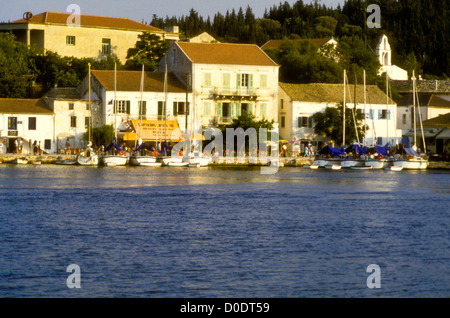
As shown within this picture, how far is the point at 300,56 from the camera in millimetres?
94250

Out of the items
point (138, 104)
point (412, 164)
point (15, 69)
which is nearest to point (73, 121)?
point (138, 104)

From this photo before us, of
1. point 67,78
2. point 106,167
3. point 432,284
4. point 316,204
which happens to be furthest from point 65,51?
point 432,284

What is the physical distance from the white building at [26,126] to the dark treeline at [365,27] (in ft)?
211

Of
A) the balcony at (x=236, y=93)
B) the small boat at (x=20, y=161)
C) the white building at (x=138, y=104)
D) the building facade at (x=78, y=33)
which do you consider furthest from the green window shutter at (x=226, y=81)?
the building facade at (x=78, y=33)

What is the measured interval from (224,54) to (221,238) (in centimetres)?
4980

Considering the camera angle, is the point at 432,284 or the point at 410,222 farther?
the point at 410,222

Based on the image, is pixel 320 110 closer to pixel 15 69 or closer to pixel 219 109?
pixel 219 109

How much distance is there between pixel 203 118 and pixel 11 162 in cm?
1614

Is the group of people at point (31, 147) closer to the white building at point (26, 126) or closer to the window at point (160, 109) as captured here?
the white building at point (26, 126)

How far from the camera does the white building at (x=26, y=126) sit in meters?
73.8

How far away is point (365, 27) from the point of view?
14825 centimetres

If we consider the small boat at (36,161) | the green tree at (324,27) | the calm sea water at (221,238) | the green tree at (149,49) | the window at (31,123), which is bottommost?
the calm sea water at (221,238)

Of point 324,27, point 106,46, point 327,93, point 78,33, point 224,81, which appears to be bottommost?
point 327,93
